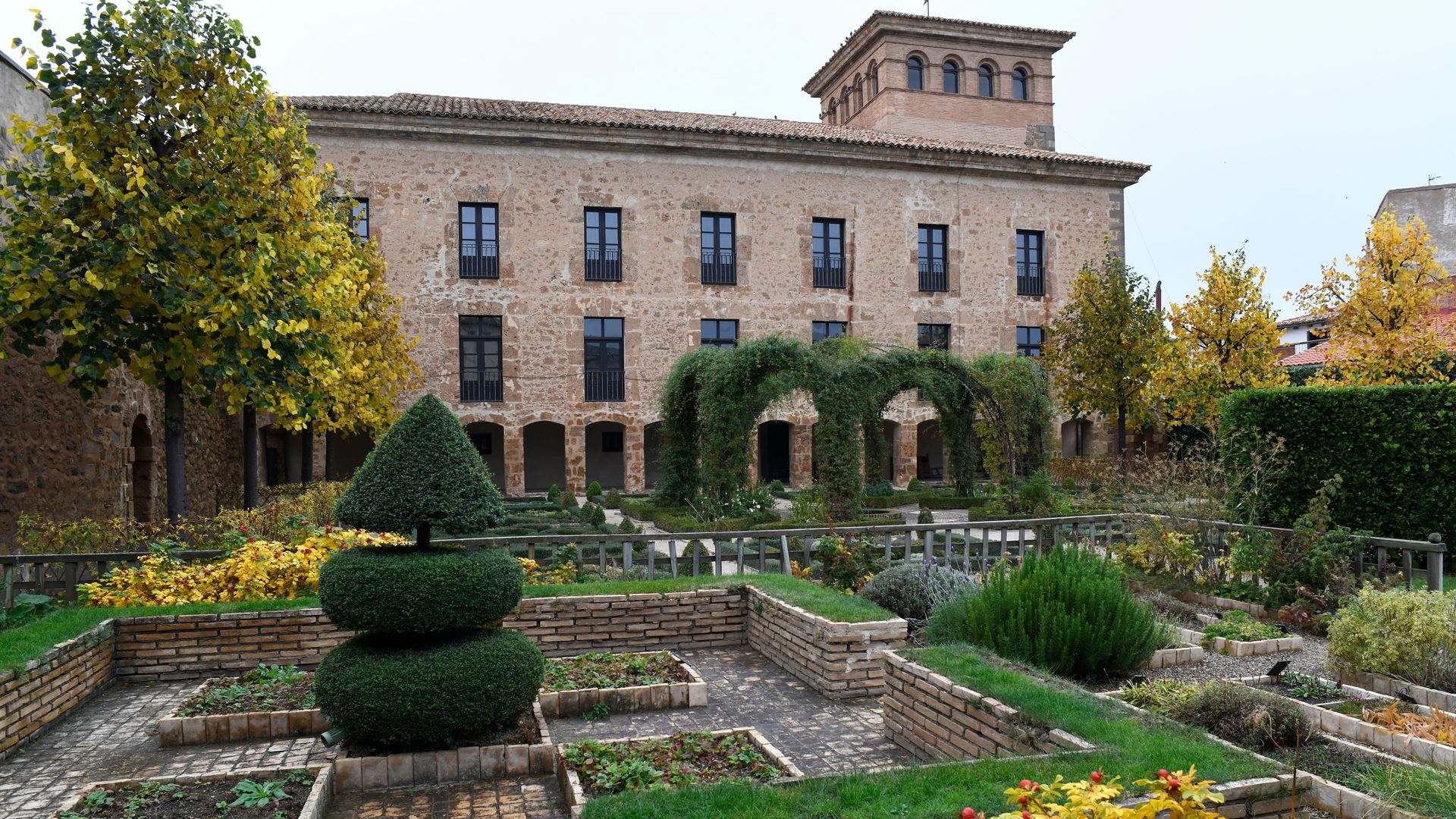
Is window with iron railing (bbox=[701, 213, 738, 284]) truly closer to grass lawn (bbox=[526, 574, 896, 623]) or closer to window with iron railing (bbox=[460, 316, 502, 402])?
window with iron railing (bbox=[460, 316, 502, 402])

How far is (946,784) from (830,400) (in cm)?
1119

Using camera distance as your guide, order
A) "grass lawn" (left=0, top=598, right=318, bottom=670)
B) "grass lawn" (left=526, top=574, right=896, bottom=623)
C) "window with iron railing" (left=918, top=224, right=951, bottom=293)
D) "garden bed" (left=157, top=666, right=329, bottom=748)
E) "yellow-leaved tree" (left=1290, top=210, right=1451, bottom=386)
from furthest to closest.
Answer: "window with iron railing" (left=918, top=224, right=951, bottom=293) → "yellow-leaved tree" (left=1290, top=210, right=1451, bottom=386) → "grass lawn" (left=526, top=574, right=896, bottom=623) → "grass lawn" (left=0, top=598, right=318, bottom=670) → "garden bed" (left=157, top=666, right=329, bottom=748)

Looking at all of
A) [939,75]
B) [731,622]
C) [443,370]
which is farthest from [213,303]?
[939,75]

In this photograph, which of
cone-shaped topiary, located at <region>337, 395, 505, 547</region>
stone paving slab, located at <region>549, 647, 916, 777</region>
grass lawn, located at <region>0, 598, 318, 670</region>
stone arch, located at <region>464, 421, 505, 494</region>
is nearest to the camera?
cone-shaped topiary, located at <region>337, 395, 505, 547</region>

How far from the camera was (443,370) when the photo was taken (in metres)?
22.7

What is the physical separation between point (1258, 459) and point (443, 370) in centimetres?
1804

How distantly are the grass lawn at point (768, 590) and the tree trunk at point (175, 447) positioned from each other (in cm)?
469

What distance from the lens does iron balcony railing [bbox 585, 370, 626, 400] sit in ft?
78.1

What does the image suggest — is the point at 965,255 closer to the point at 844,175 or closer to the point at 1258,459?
the point at 844,175

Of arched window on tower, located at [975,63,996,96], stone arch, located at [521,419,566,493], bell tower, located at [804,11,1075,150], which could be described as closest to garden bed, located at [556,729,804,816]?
stone arch, located at [521,419,566,493]

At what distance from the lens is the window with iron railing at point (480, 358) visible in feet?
75.7

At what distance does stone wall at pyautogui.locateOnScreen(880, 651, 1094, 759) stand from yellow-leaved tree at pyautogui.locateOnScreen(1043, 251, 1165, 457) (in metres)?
20.1

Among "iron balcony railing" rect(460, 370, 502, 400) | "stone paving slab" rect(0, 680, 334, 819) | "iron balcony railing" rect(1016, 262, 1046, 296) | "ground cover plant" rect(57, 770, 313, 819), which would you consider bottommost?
"stone paving slab" rect(0, 680, 334, 819)

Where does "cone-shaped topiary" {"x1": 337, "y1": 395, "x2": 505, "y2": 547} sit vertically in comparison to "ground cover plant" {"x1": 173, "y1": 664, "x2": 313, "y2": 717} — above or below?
above
